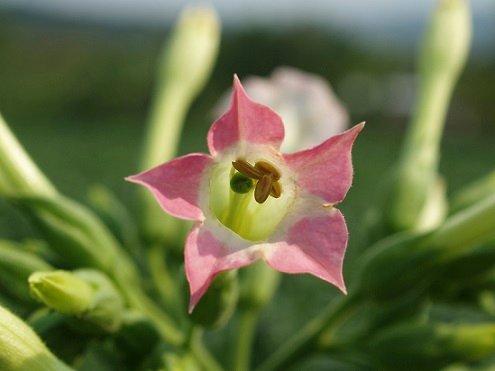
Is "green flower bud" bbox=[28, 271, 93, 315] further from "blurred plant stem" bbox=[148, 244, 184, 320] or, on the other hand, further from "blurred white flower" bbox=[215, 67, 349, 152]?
"blurred white flower" bbox=[215, 67, 349, 152]

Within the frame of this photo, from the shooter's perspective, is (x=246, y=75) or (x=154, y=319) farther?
(x=246, y=75)

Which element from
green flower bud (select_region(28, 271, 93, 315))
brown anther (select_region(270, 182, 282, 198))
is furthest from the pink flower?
green flower bud (select_region(28, 271, 93, 315))

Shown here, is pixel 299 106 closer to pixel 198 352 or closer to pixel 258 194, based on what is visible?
pixel 198 352

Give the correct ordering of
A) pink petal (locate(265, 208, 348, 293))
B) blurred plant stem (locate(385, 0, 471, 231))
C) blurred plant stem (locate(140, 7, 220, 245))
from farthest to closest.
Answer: blurred plant stem (locate(140, 7, 220, 245)) → blurred plant stem (locate(385, 0, 471, 231)) → pink petal (locate(265, 208, 348, 293))

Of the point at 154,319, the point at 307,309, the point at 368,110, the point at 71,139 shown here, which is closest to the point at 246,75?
the point at 368,110

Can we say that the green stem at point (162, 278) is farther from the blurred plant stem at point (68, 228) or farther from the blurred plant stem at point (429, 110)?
the blurred plant stem at point (429, 110)

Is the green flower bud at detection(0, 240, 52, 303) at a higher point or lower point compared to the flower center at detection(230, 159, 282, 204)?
lower

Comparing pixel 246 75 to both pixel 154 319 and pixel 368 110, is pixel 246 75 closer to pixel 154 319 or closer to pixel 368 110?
pixel 368 110

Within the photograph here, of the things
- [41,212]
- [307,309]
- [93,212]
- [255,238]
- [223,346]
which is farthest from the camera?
[307,309]

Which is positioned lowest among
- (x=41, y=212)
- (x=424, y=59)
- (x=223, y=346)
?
(x=223, y=346)
